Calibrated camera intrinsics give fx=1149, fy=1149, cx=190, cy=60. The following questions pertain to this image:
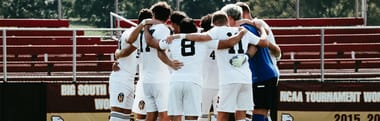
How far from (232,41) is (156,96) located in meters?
1.32

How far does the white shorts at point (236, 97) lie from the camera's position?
1359cm

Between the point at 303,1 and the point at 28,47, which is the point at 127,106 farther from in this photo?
the point at 303,1

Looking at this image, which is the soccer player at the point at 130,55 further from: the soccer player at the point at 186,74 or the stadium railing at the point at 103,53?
the stadium railing at the point at 103,53

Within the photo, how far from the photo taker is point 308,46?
64.6 ft

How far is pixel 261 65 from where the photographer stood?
13.8 metres

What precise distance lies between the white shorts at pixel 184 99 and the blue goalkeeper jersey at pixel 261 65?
71cm

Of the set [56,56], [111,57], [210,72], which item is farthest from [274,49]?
[56,56]

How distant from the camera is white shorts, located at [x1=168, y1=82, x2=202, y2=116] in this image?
1388 centimetres

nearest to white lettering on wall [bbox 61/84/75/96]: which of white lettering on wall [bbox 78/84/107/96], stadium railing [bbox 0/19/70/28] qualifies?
white lettering on wall [bbox 78/84/107/96]

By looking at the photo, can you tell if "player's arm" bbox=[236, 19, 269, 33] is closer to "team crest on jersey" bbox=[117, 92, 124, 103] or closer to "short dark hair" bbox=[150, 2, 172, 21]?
"short dark hair" bbox=[150, 2, 172, 21]

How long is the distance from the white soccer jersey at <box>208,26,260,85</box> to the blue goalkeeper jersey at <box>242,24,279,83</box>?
0.78 feet

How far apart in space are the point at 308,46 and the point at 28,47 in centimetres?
481

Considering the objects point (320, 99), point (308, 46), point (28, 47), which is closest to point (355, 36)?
point (308, 46)

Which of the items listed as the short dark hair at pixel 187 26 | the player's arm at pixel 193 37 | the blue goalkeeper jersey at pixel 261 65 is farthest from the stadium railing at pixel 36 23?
the blue goalkeeper jersey at pixel 261 65
